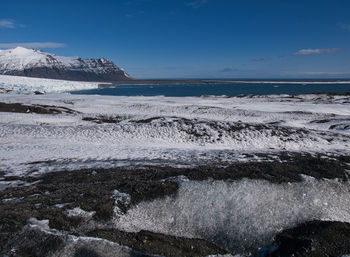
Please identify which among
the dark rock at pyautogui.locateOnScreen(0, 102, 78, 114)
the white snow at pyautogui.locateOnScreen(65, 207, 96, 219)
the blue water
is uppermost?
the blue water

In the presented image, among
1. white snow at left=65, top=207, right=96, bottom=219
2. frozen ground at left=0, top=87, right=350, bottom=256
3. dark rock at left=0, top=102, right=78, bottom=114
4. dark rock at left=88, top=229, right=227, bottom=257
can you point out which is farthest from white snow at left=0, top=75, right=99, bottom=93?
dark rock at left=88, top=229, right=227, bottom=257

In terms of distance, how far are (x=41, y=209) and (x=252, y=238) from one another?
649 cm

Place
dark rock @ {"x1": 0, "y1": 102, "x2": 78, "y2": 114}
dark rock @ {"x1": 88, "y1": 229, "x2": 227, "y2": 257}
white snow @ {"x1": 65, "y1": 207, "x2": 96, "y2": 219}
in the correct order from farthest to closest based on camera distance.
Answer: dark rock @ {"x1": 0, "y1": 102, "x2": 78, "y2": 114} < white snow @ {"x1": 65, "y1": 207, "x2": 96, "y2": 219} < dark rock @ {"x1": 88, "y1": 229, "x2": 227, "y2": 257}

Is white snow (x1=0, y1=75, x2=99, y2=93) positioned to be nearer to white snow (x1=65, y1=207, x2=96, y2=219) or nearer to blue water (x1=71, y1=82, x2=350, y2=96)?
blue water (x1=71, y1=82, x2=350, y2=96)

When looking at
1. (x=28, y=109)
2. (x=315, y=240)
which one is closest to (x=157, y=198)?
(x=315, y=240)

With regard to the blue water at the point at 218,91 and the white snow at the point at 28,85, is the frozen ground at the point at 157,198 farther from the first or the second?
the white snow at the point at 28,85

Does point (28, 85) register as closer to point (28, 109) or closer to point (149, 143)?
point (28, 109)

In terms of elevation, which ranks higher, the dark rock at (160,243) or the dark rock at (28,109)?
the dark rock at (28,109)

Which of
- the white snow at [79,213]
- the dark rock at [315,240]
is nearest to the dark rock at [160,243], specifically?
the white snow at [79,213]

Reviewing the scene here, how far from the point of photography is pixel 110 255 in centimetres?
602

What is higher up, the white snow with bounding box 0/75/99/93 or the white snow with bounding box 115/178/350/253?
the white snow with bounding box 0/75/99/93

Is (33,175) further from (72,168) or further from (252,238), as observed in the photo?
(252,238)

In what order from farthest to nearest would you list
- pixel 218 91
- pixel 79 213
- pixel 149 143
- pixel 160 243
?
pixel 218 91, pixel 149 143, pixel 79 213, pixel 160 243

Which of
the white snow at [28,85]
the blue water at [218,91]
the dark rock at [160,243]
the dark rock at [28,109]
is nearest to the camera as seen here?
the dark rock at [160,243]
